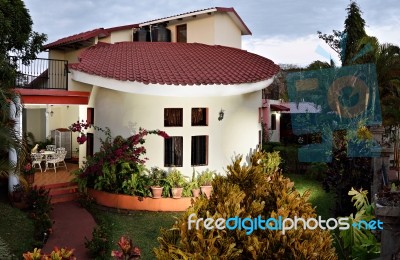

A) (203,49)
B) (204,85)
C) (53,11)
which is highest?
(53,11)

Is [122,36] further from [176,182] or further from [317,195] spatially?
[317,195]

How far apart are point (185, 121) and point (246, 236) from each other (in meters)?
9.16

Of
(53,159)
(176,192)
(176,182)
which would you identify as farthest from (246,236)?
(53,159)

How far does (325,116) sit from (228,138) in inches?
310

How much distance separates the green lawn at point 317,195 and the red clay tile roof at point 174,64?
15.7ft

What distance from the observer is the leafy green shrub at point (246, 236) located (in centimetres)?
371

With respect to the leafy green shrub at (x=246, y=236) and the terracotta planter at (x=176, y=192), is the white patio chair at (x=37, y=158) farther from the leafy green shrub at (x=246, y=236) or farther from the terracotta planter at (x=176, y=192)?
the leafy green shrub at (x=246, y=236)

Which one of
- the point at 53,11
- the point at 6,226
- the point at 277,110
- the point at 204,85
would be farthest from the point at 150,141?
the point at 277,110

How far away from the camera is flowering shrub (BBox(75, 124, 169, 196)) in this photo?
1205cm

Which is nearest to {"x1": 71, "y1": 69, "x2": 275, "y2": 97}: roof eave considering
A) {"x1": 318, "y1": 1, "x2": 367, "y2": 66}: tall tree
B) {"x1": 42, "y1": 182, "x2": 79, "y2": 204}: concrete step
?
{"x1": 42, "y1": 182, "x2": 79, "y2": 204}: concrete step

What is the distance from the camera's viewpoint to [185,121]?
13039 mm

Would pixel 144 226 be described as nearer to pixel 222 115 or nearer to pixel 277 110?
pixel 222 115

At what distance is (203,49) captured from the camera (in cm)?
1590

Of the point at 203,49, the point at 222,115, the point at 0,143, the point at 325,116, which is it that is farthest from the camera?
the point at 325,116
